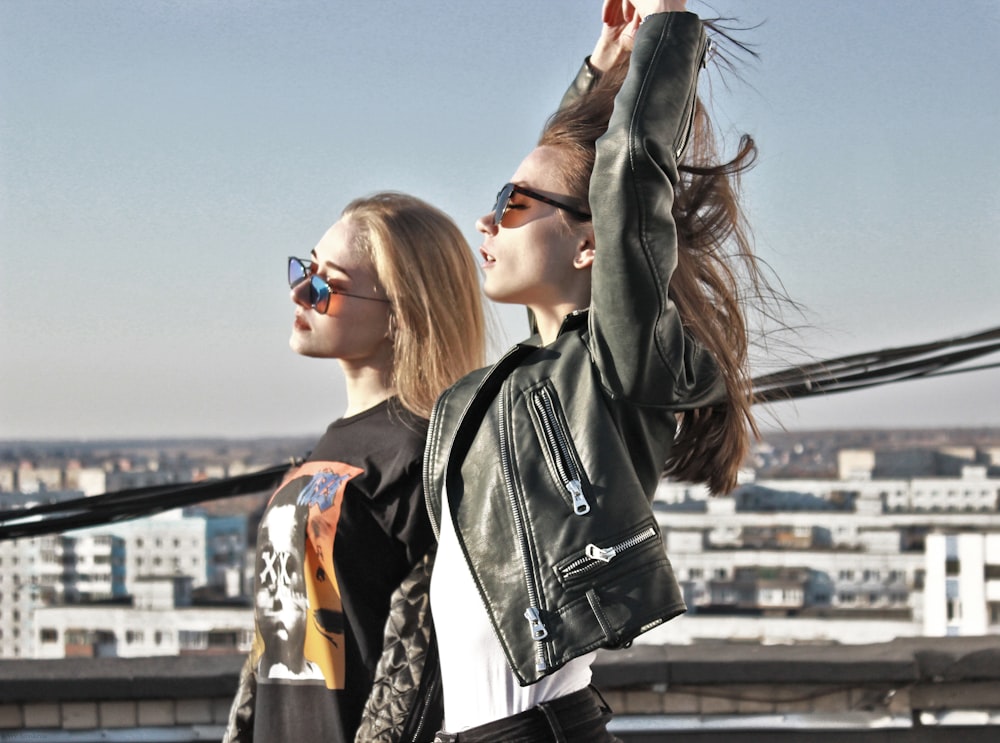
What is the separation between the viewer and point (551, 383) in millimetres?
1628

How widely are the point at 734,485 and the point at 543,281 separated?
426 mm

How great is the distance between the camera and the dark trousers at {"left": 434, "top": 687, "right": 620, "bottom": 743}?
1.55 meters

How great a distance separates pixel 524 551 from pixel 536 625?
10cm

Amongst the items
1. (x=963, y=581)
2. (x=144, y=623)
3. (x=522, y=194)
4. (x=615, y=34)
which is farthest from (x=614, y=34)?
(x=144, y=623)

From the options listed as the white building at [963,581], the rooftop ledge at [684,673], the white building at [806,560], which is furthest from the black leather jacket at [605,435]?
the white building at [806,560]

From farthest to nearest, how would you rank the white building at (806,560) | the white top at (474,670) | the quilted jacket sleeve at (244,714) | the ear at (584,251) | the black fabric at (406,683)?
the white building at (806,560) → the quilted jacket sleeve at (244,714) → the black fabric at (406,683) → the ear at (584,251) → the white top at (474,670)

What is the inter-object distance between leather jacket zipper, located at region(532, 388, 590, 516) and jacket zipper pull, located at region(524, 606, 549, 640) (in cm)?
13

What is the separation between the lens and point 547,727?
155 cm

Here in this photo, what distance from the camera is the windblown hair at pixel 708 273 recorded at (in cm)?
171

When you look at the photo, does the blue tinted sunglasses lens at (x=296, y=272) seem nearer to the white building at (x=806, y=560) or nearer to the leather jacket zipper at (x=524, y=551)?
the leather jacket zipper at (x=524, y=551)

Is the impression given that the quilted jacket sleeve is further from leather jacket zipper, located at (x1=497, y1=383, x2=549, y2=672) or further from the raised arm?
the raised arm

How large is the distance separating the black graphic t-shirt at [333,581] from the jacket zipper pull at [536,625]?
57 cm

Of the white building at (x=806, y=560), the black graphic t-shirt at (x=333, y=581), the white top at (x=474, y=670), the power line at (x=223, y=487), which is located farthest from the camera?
the white building at (x=806, y=560)

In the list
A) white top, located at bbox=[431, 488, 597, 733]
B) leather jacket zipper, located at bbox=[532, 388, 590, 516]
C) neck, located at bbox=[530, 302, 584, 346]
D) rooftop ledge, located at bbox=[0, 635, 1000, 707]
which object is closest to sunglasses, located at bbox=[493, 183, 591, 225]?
neck, located at bbox=[530, 302, 584, 346]
